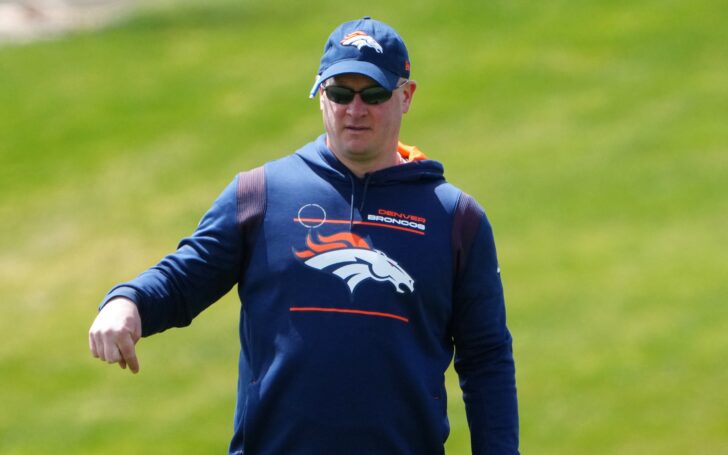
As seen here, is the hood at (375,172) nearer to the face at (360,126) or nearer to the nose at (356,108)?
the face at (360,126)

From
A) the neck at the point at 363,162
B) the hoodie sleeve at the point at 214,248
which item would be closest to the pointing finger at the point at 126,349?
the hoodie sleeve at the point at 214,248

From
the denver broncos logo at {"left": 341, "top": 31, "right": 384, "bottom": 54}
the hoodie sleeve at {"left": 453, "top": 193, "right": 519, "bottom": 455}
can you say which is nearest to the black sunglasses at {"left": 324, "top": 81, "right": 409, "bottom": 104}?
the denver broncos logo at {"left": 341, "top": 31, "right": 384, "bottom": 54}

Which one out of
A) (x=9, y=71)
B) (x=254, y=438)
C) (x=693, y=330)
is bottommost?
(x=254, y=438)

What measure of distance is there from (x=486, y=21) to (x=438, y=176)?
2168 cm

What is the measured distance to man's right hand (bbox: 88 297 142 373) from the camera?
432 centimetres

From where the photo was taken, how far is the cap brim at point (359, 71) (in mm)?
4777

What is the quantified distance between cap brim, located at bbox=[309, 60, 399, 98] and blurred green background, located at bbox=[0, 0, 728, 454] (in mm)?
8844

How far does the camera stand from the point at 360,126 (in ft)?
15.7

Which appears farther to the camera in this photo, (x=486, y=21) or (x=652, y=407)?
(x=486, y=21)

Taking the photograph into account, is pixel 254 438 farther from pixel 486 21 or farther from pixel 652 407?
pixel 486 21

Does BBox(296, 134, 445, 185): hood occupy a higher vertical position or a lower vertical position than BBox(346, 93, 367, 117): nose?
lower

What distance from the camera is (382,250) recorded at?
187 inches

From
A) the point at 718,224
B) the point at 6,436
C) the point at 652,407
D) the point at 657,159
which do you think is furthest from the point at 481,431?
the point at 657,159

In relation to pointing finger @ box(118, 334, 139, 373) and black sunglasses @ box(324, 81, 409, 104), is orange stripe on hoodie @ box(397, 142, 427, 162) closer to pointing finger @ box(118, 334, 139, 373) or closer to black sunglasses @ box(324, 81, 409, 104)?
black sunglasses @ box(324, 81, 409, 104)
